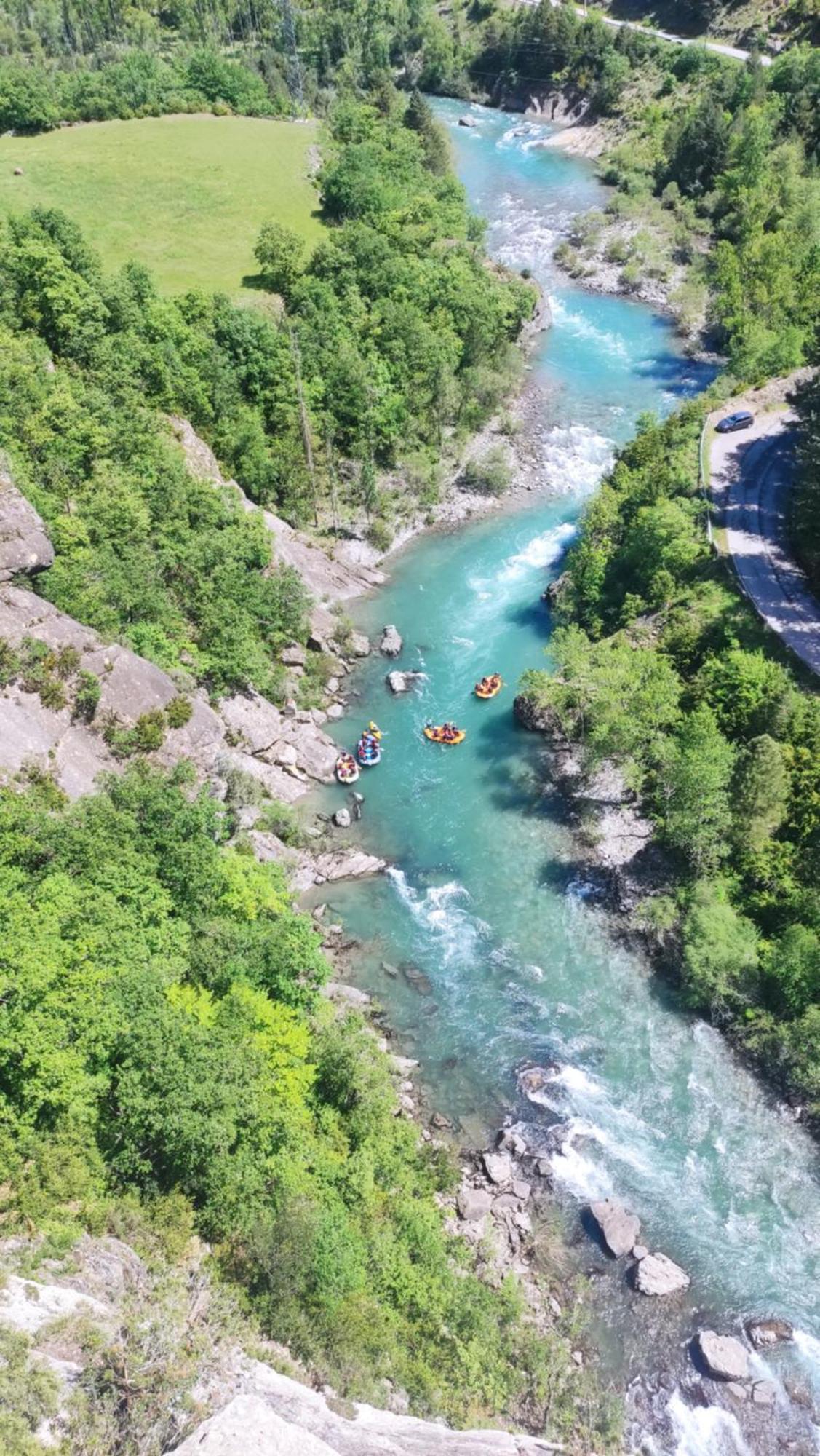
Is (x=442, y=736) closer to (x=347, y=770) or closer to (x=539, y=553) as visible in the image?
(x=347, y=770)

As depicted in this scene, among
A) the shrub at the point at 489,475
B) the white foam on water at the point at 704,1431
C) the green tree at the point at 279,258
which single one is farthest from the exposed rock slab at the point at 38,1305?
the green tree at the point at 279,258

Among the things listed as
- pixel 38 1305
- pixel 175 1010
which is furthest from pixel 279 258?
pixel 38 1305

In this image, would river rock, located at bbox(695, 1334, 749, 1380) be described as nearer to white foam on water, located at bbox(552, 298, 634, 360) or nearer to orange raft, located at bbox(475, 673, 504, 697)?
orange raft, located at bbox(475, 673, 504, 697)

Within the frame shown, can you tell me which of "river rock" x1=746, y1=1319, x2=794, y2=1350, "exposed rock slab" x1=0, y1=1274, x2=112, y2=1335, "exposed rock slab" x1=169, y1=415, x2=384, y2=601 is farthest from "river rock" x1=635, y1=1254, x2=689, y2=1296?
"exposed rock slab" x1=169, y1=415, x2=384, y2=601

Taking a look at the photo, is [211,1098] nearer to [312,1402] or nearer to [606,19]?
[312,1402]

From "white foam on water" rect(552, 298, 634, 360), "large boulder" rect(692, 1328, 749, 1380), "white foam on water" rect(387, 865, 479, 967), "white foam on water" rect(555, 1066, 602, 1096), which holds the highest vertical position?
"white foam on water" rect(552, 298, 634, 360)

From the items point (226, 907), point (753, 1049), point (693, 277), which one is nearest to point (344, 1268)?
point (226, 907)
